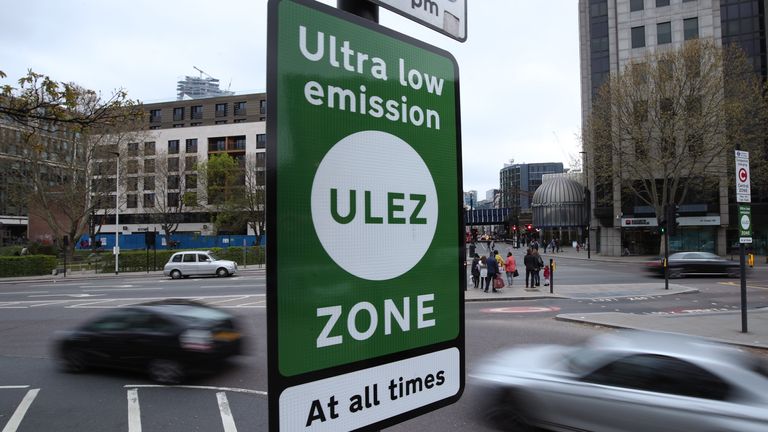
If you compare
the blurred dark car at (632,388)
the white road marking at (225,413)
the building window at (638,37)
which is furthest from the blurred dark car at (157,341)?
the building window at (638,37)

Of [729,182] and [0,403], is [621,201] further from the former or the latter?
[0,403]

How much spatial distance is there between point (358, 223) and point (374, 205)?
87 mm

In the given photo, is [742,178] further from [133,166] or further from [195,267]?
[133,166]

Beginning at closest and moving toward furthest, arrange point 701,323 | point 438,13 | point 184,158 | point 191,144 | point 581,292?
point 438,13
point 701,323
point 581,292
point 184,158
point 191,144

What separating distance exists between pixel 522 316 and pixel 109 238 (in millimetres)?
68107

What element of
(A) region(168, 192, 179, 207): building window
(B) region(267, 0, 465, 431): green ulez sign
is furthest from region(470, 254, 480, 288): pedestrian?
(A) region(168, 192, 179, 207): building window

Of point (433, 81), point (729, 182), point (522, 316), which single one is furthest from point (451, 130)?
point (729, 182)

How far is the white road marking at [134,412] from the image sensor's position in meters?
6.27

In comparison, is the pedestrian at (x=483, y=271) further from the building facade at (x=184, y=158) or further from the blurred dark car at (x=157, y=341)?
the building facade at (x=184, y=158)

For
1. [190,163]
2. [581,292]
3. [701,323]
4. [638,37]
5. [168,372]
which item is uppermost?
[638,37]

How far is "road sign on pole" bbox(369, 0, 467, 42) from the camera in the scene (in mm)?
1683

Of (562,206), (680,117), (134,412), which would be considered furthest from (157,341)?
(562,206)

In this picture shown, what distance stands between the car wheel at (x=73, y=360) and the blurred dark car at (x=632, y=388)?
7.58 m

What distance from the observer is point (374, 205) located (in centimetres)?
142
